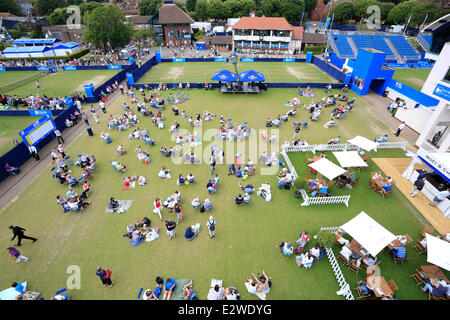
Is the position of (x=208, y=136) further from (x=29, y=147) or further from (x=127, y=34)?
(x=127, y=34)

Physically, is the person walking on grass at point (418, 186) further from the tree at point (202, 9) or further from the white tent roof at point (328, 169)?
the tree at point (202, 9)

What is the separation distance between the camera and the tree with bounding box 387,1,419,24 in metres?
69.4

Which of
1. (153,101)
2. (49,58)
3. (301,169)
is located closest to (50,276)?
(301,169)

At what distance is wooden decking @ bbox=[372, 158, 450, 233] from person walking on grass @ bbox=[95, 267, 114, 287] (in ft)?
59.1

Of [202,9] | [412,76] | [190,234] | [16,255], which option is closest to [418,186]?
[190,234]

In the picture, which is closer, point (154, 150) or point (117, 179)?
point (117, 179)

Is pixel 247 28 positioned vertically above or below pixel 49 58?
above

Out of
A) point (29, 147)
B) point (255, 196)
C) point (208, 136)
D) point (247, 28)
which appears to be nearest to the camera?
point (255, 196)

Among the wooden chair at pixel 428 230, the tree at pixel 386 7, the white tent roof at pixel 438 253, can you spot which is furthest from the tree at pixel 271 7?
the white tent roof at pixel 438 253

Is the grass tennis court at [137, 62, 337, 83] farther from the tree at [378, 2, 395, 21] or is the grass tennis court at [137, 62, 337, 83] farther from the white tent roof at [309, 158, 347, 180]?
the tree at [378, 2, 395, 21]

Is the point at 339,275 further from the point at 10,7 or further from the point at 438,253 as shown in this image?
the point at 10,7

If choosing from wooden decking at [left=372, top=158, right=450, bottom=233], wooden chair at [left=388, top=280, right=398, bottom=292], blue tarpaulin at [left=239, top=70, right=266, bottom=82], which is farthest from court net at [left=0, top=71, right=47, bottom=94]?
wooden decking at [left=372, top=158, right=450, bottom=233]

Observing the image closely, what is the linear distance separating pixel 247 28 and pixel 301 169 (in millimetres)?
47625

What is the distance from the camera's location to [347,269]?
11406 millimetres
